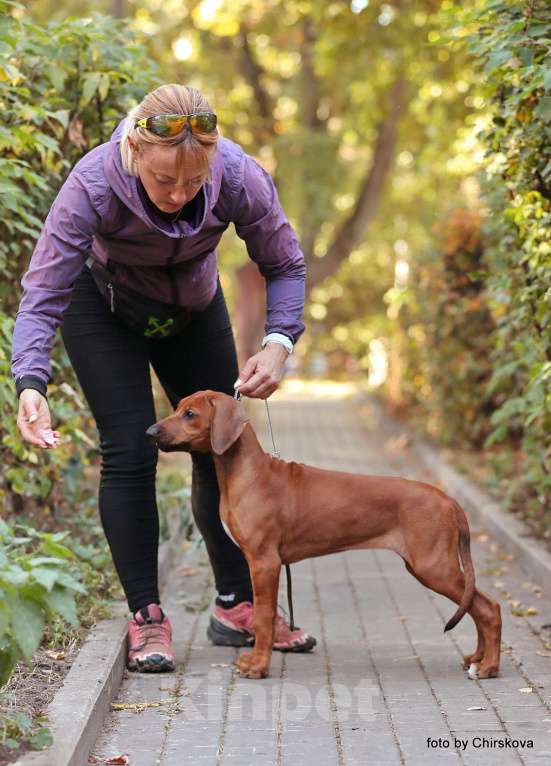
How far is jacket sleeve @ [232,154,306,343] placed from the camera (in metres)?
4.46

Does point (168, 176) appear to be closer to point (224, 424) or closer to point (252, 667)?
point (224, 424)

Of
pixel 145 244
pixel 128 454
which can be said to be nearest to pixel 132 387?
pixel 128 454

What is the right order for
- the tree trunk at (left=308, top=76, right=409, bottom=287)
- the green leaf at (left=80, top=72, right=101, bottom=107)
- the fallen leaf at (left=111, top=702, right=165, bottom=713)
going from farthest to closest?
1. the tree trunk at (left=308, top=76, right=409, bottom=287)
2. the green leaf at (left=80, top=72, right=101, bottom=107)
3. the fallen leaf at (left=111, top=702, right=165, bottom=713)

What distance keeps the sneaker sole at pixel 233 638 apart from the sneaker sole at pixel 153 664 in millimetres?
457

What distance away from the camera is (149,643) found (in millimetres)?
4680

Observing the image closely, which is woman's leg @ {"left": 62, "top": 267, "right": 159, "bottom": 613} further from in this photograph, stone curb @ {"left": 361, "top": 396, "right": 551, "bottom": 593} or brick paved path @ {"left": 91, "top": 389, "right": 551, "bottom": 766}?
stone curb @ {"left": 361, "top": 396, "right": 551, "bottom": 593}

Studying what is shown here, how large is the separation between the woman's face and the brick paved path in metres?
1.76

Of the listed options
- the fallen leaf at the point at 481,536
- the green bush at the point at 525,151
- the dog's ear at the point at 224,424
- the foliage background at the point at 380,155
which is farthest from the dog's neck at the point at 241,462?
the fallen leaf at the point at 481,536

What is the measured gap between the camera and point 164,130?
394 centimetres

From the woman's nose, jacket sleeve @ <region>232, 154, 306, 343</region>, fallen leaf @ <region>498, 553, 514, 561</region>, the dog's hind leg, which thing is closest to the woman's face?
the woman's nose

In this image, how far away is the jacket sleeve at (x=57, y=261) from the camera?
4004 millimetres

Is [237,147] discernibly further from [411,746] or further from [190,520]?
[190,520]

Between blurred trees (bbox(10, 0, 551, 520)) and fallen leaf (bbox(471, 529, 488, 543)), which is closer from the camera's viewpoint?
blurred trees (bbox(10, 0, 551, 520))

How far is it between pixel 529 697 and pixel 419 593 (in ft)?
6.62
